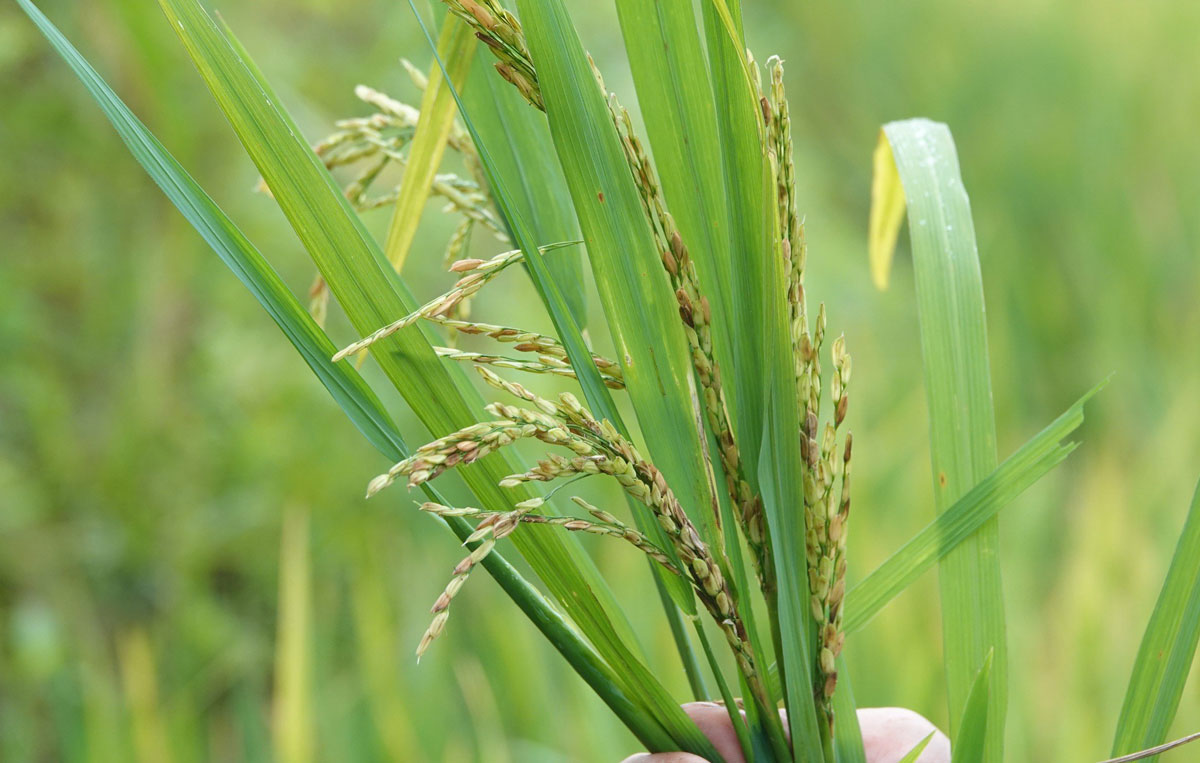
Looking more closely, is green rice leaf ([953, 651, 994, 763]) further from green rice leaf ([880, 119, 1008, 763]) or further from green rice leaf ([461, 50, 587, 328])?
green rice leaf ([461, 50, 587, 328])

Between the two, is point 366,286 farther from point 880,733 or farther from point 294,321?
point 880,733

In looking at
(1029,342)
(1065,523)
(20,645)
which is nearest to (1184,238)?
(1029,342)

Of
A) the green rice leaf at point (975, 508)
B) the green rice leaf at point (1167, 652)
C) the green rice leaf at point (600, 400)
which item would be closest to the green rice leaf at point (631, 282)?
the green rice leaf at point (600, 400)

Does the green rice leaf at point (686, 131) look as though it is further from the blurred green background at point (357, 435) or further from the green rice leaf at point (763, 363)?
the blurred green background at point (357, 435)

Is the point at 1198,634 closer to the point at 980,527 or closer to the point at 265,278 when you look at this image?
the point at 980,527

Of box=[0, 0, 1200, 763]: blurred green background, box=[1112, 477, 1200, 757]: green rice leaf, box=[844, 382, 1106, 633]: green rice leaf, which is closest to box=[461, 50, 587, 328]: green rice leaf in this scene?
box=[844, 382, 1106, 633]: green rice leaf
